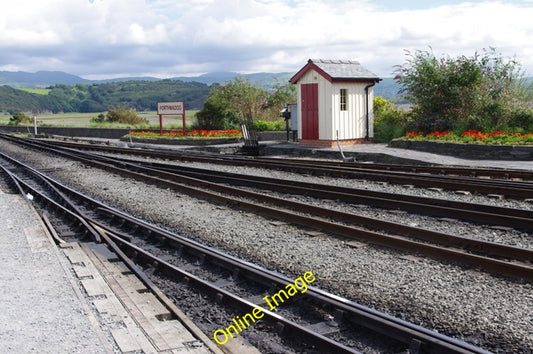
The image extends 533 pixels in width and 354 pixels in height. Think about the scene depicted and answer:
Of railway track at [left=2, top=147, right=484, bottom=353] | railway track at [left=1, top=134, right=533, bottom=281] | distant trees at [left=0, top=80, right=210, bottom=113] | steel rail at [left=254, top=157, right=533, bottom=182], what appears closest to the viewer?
railway track at [left=2, top=147, right=484, bottom=353]

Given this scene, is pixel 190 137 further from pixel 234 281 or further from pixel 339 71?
pixel 234 281

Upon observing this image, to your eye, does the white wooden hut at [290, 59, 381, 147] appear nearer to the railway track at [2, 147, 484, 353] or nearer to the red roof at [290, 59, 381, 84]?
the red roof at [290, 59, 381, 84]

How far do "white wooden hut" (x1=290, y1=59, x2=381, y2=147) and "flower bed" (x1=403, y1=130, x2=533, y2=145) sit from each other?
2568 mm

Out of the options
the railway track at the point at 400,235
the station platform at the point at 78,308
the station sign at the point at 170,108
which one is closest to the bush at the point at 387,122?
the railway track at the point at 400,235

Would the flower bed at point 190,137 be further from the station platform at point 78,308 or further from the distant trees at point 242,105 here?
the station platform at point 78,308

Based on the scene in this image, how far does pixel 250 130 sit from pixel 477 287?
1807 centimetres

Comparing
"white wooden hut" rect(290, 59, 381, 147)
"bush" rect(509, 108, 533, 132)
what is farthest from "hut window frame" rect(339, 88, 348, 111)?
"bush" rect(509, 108, 533, 132)

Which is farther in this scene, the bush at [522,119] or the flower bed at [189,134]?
the flower bed at [189,134]

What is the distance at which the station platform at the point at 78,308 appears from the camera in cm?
470

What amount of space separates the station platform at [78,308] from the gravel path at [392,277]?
5.96 ft

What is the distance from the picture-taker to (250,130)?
23.5 m

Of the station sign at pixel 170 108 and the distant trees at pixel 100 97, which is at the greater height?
the distant trees at pixel 100 97

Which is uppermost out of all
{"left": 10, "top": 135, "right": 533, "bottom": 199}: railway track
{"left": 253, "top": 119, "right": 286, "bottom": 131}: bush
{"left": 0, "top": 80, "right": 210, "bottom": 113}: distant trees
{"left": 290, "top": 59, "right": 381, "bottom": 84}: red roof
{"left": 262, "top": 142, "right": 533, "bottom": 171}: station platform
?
{"left": 0, "top": 80, "right": 210, "bottom": 113}: distant trees

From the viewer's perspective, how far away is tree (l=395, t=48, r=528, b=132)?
20.4 metres
